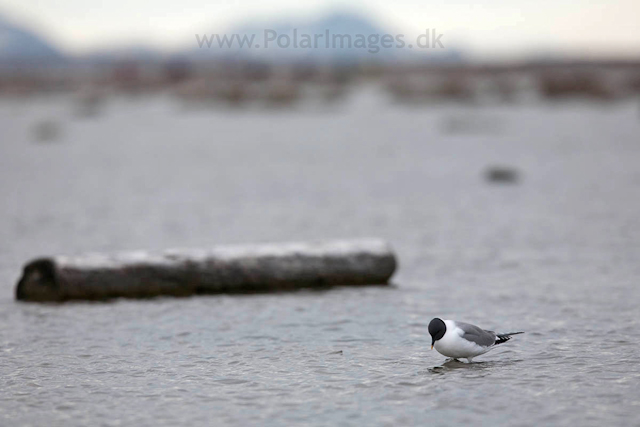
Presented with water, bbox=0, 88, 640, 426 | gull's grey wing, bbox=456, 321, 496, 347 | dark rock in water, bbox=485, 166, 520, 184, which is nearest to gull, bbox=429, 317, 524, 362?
gull's grey wing, bbox=456, 321, 496, 347

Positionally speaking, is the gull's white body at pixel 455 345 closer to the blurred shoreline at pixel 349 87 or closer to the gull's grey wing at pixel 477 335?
the gull's grey wing at pixel 477 335

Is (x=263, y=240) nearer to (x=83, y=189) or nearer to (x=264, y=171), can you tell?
(x=83, y=189)

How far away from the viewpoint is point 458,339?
326 inches

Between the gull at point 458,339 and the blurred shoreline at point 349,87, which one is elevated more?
the blurred shoreline at point 349,87

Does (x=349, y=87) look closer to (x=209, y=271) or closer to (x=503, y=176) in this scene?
(x=503, y=176)

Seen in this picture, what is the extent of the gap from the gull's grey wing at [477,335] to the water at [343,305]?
0.25 m

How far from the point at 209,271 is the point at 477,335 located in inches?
167

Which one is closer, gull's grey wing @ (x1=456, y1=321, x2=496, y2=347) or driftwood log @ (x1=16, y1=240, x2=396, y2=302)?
gull's grey wing @ (x1=456, y1=321, x2=496, y2=347)

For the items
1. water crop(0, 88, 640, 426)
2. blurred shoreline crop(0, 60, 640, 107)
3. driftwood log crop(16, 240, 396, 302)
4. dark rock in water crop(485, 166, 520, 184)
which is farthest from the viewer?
blurred shoreline crop(0, 60, 640, 107)

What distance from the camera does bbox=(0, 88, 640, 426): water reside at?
24.6 feet

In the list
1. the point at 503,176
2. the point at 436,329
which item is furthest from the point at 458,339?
the point at 503,176

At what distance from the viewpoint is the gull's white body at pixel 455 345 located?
8266 millimetres

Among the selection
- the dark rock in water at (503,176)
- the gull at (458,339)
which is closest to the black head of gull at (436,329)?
the gull at (458,339)

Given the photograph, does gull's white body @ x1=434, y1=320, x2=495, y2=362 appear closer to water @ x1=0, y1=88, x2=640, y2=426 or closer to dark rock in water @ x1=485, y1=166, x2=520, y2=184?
water @ x1=0, y1=88, x2=640, y2=426
